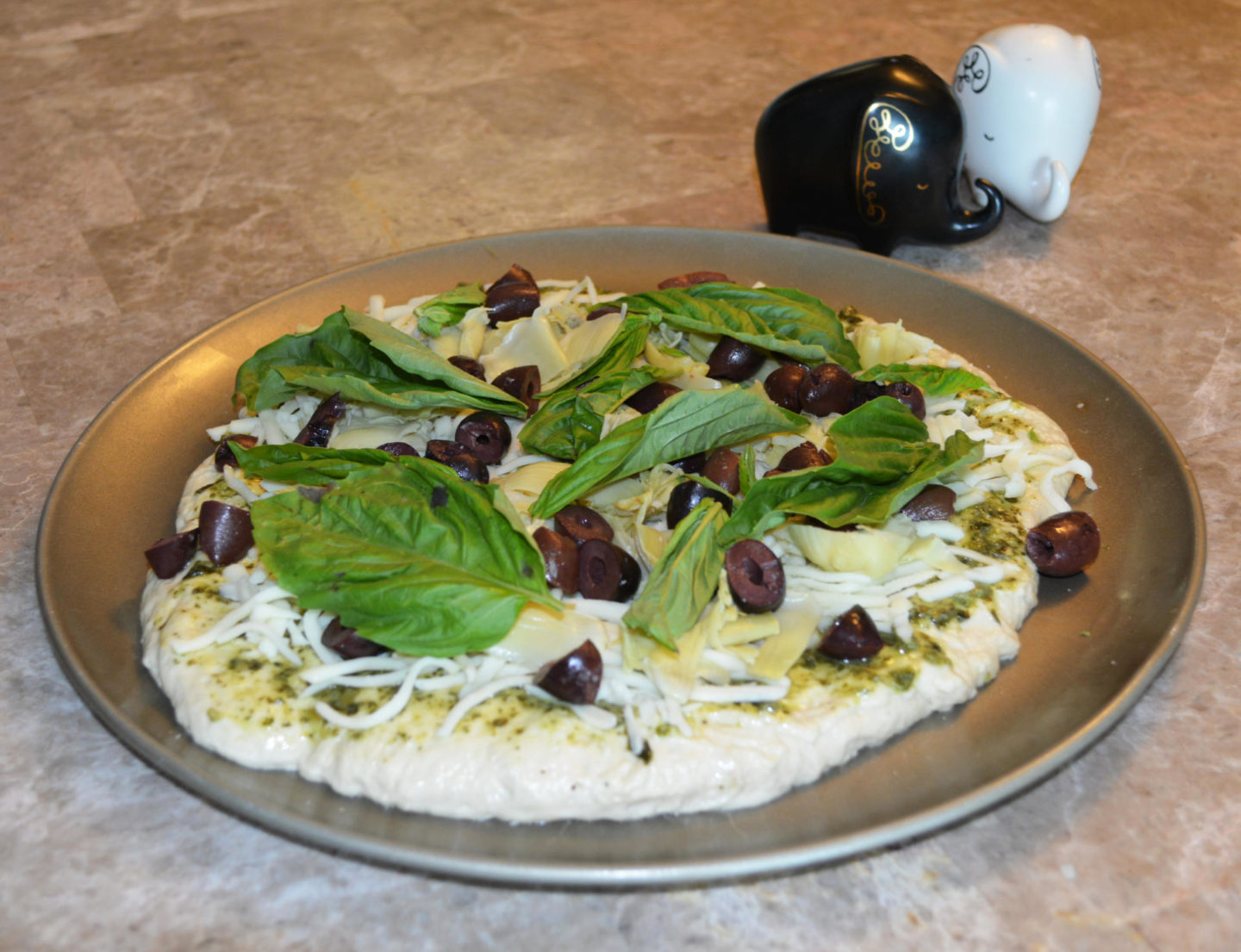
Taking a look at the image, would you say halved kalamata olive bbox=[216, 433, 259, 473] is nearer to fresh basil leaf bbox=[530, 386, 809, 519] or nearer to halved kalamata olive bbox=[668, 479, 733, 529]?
fresh basil leaf bbox=[530, 386, 809, 519]

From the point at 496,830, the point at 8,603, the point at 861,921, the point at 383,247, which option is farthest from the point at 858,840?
the point at 383,247

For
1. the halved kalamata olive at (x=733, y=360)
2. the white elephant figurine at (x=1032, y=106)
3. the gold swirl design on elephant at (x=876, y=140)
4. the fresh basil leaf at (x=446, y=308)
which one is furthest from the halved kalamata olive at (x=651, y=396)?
the white elephant figurine at (x=1032, y=106)

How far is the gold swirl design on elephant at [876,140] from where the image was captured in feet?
7.98

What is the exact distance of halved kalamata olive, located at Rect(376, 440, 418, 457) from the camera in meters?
1.87

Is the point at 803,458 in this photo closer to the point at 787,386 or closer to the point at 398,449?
the point at 787,386

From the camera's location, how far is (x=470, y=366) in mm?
2043

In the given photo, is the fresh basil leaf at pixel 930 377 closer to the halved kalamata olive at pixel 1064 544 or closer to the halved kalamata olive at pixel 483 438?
the halved kalamata olive at pixel 1064 544

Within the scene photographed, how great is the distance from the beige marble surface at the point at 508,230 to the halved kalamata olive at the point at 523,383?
0.82 meters

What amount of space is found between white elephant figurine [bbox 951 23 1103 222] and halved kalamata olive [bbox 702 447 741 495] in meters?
1.32

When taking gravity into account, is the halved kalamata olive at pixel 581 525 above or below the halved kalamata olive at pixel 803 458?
below

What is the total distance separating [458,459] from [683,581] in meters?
0.47

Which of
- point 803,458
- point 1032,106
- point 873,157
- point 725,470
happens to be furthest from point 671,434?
point 1032,106

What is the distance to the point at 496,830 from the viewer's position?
1.39 m

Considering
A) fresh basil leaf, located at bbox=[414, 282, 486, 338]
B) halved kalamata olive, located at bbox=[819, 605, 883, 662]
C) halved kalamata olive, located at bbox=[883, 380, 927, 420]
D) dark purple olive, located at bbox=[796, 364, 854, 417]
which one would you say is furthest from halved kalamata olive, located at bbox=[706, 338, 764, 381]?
halved kalamata olive, located at bbox=[819, 605, 883, 662]
